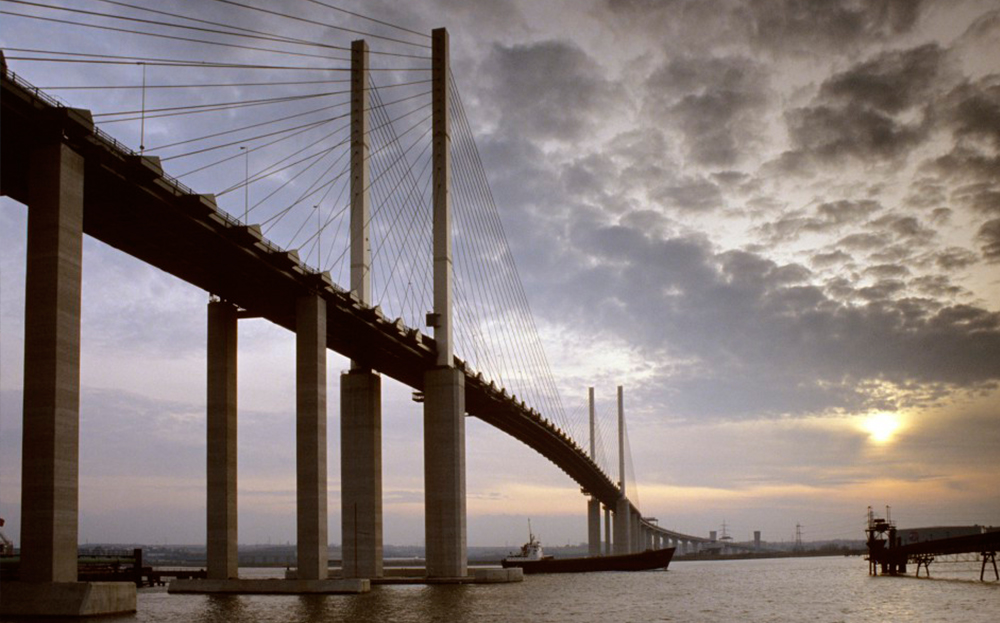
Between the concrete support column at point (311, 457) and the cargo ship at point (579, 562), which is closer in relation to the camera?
the concrete support column at point (311, 457)

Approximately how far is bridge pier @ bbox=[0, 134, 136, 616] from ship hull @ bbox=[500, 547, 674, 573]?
3771 inches

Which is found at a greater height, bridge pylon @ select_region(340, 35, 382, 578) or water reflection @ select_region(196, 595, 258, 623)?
bridge pylon @ select_region(340, 35, 382, 578)

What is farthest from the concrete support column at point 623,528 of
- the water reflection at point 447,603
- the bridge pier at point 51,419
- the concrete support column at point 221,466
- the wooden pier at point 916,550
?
the bridge pier at point 51,419

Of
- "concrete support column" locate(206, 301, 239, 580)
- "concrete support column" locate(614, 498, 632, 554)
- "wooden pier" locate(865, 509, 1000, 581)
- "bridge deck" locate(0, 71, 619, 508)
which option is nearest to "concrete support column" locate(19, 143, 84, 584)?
"bridge deck" locate(0, 71, 619, 508)

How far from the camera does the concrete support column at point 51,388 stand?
3775 cm

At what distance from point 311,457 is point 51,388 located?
2276cm

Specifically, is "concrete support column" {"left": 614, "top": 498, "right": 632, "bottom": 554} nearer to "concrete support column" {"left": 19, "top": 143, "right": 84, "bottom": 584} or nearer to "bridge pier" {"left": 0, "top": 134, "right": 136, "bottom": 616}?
"bridge pier" {"left": 0, "top": 134, "right": 136, "bottom": 616}

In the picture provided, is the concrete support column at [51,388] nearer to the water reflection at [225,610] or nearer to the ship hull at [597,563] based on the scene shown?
the water reflection at [225,610]

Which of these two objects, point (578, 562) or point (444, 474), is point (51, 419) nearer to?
point (444, 474)

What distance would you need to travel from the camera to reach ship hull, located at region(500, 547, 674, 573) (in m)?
138

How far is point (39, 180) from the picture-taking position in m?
41.3

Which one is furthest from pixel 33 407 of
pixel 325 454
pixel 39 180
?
pixel 325 454

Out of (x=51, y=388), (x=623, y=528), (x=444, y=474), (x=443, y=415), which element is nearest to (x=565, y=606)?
(x=444, y=474)

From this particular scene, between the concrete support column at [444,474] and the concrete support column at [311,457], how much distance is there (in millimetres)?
18342
